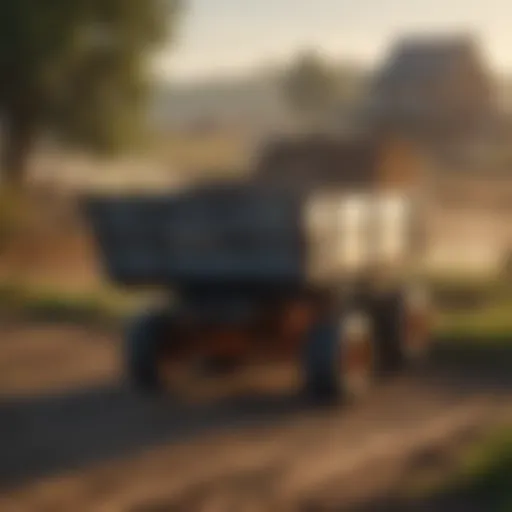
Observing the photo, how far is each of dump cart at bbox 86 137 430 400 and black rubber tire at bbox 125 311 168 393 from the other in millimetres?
12

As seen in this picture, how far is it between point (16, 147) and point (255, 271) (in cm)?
1963

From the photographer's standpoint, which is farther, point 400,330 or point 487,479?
point 400,330

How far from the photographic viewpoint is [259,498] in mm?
9023

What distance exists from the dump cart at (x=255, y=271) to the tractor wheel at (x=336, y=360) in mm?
13

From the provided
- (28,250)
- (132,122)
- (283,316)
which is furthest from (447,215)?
(283,316)

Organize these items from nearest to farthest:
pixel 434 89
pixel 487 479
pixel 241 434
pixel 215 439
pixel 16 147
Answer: pixel 487 479 < pixel 215 439 < pixel 241 434 < pixel 16 147 < pixel 434 89

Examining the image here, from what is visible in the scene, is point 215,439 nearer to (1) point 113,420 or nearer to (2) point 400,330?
(1) point 113,420

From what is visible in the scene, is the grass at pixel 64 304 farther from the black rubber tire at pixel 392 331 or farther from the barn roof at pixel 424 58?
the barn roof at pixel 424 58

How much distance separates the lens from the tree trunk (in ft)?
97.7

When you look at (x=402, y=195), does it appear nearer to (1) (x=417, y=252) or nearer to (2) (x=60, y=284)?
(1) (x=417, y=252)

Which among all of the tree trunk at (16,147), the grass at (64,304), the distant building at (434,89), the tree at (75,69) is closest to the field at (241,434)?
the grass at (64,304)

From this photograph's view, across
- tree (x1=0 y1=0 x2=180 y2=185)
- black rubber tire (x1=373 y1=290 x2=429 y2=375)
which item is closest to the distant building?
tree (x1=0 y1=0 x2=180 y2=185)

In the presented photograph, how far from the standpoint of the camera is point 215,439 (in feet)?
35.4

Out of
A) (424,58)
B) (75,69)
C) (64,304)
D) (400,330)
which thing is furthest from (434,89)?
(400,330)
